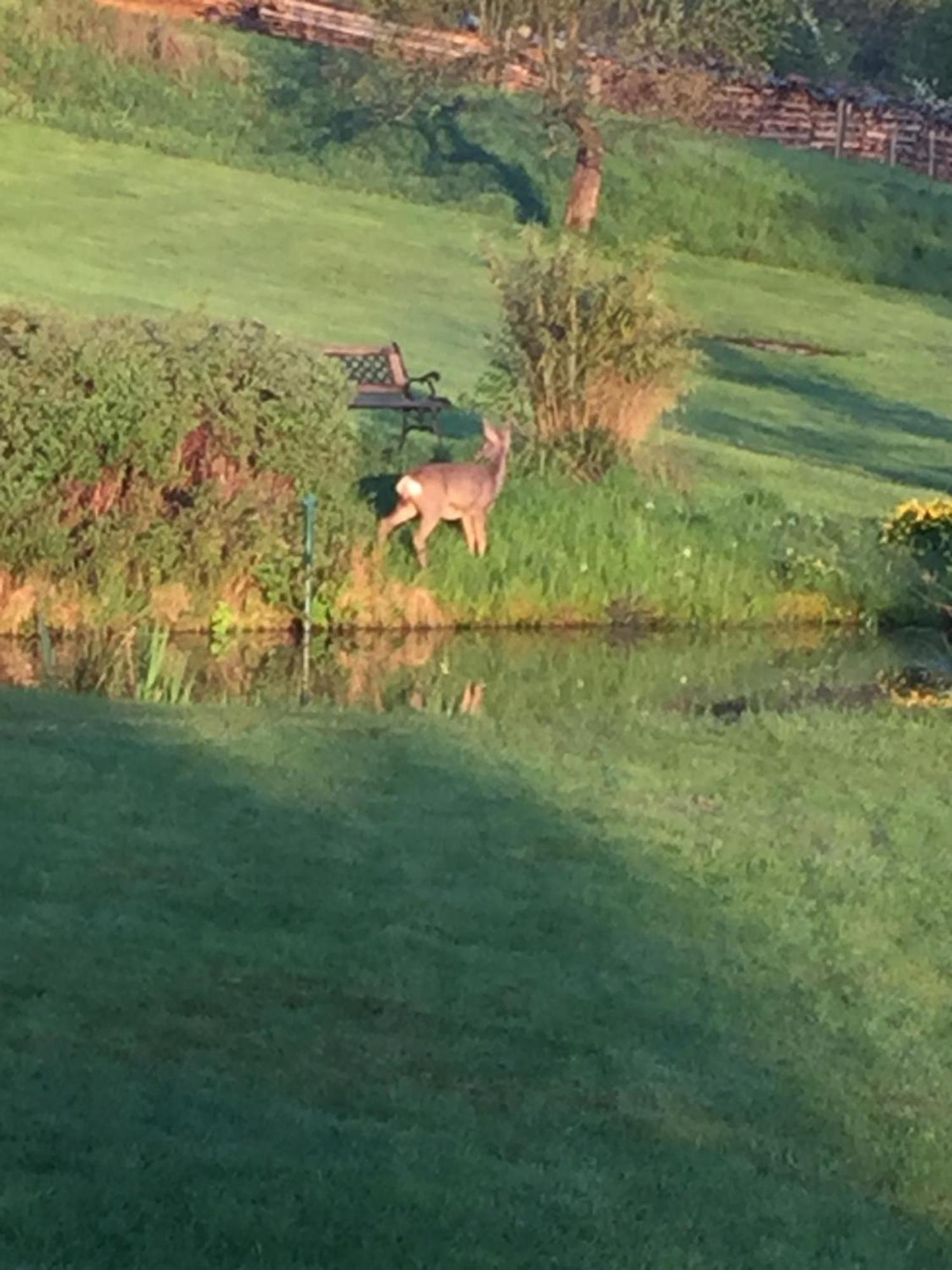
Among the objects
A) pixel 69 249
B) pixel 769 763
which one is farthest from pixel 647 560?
pixel 69 249

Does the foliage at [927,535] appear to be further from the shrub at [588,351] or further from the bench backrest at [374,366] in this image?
the bench backrest at [374,366]

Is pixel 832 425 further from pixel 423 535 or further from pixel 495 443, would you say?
pixel 423 535

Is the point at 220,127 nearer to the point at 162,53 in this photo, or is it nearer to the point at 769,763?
the point at 162,53

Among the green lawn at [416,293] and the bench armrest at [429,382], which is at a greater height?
Answer: the bench armrest at [429,382]

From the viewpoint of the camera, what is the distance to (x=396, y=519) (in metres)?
19.1

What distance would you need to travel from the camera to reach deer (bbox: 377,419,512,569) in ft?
61.8

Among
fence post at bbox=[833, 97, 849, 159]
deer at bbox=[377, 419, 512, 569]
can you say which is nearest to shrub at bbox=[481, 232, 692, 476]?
deer at bbox=[377, 419, 512, 569]

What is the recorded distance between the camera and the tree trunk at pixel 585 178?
4572 centimetres

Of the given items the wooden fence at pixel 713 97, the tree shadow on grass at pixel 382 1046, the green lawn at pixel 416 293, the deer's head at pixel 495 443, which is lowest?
the green lawn at pixel 416 293

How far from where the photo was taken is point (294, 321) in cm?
3316

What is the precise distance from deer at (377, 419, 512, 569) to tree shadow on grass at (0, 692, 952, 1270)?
7.85m

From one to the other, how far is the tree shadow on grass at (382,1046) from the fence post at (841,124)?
4990 cm

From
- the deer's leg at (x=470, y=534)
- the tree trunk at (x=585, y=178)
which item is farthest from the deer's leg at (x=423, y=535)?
the tree trunk at (x=585, y=178)

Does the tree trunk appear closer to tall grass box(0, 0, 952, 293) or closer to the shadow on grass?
tall grass box(0, 0, 952, 293)
